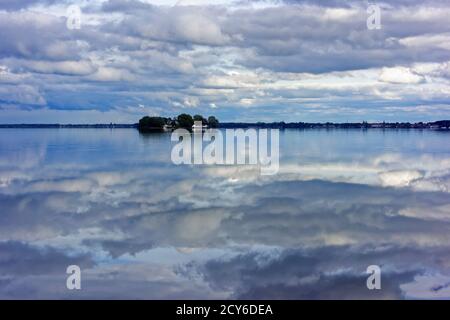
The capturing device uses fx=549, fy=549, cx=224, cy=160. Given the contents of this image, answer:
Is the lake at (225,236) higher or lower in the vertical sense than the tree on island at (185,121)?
lower

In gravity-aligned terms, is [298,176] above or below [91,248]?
above

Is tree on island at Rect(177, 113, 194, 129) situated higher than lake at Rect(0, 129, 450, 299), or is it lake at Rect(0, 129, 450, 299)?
tree on island at Rect(177, 113, 194, 129)

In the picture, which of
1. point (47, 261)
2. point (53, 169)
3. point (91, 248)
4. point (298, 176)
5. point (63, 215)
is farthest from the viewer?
point (53, 169)

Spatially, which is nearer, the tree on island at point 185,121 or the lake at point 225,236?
the lake at point 225,236

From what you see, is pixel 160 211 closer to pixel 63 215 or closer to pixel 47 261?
pixel 63 215

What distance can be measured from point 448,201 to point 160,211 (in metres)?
10.00

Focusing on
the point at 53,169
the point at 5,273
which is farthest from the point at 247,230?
the point at 53,169

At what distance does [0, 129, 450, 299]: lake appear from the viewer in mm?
10461

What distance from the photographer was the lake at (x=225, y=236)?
10.5 meters

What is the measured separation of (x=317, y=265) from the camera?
37.9 feet

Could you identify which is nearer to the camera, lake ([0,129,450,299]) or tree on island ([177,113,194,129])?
lake ([0,129,450,299])

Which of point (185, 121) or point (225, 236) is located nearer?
point (225, 236)

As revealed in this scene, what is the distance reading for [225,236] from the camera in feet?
46.0
